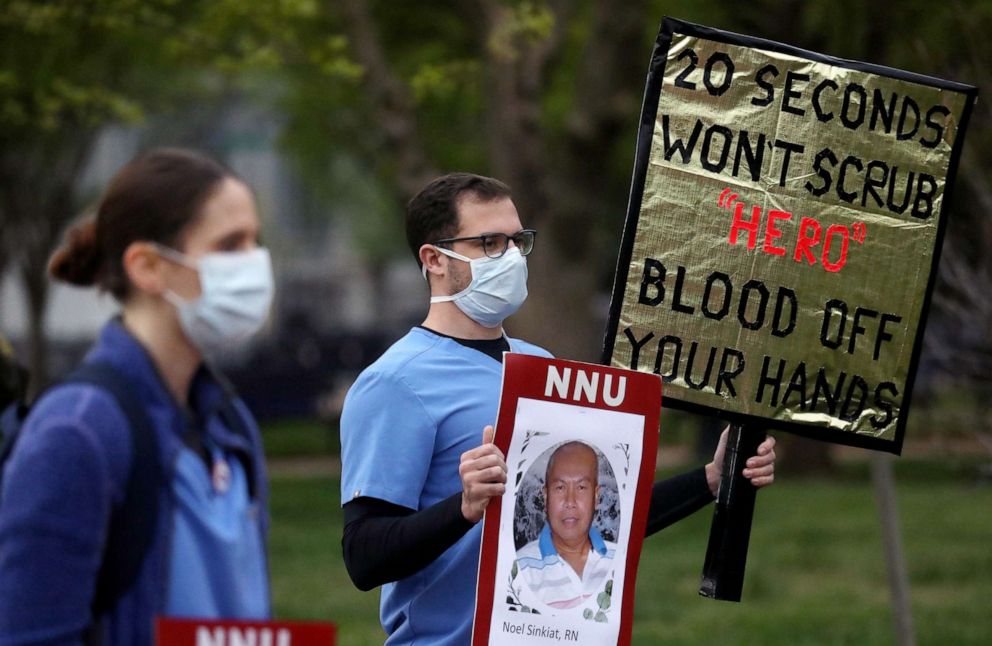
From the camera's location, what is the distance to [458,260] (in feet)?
12.4

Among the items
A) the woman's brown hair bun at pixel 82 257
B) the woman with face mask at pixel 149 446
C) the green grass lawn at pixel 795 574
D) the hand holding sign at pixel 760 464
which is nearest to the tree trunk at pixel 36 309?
the green grass lawn at pixel 795 574

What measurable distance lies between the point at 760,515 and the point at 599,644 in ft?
40.3

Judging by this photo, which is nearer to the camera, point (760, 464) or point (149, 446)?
point (149, 446)

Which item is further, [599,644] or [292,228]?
[292,228]

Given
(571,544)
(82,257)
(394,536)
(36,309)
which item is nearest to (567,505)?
(571,544)

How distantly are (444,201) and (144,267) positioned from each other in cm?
106

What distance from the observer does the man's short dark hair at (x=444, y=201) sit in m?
3.80

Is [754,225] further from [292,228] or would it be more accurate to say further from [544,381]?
[292,228]

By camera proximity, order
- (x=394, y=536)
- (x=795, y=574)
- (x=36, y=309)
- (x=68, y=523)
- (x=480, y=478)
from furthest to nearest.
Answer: (x=36, y=309) → (x=795, y=574) → (x=394, y=536) → (x=480, y=478) → (x=68, y=523)

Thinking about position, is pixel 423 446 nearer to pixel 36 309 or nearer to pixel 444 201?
pixel 444 201

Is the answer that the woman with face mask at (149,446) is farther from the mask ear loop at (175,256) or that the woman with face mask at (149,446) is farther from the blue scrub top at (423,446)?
the blue scrub top at (423,446)

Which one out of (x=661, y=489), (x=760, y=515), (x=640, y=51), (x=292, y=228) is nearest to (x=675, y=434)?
(x=760, y=515)

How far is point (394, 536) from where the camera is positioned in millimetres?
3387

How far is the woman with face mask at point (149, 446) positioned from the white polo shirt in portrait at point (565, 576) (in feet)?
2.20
